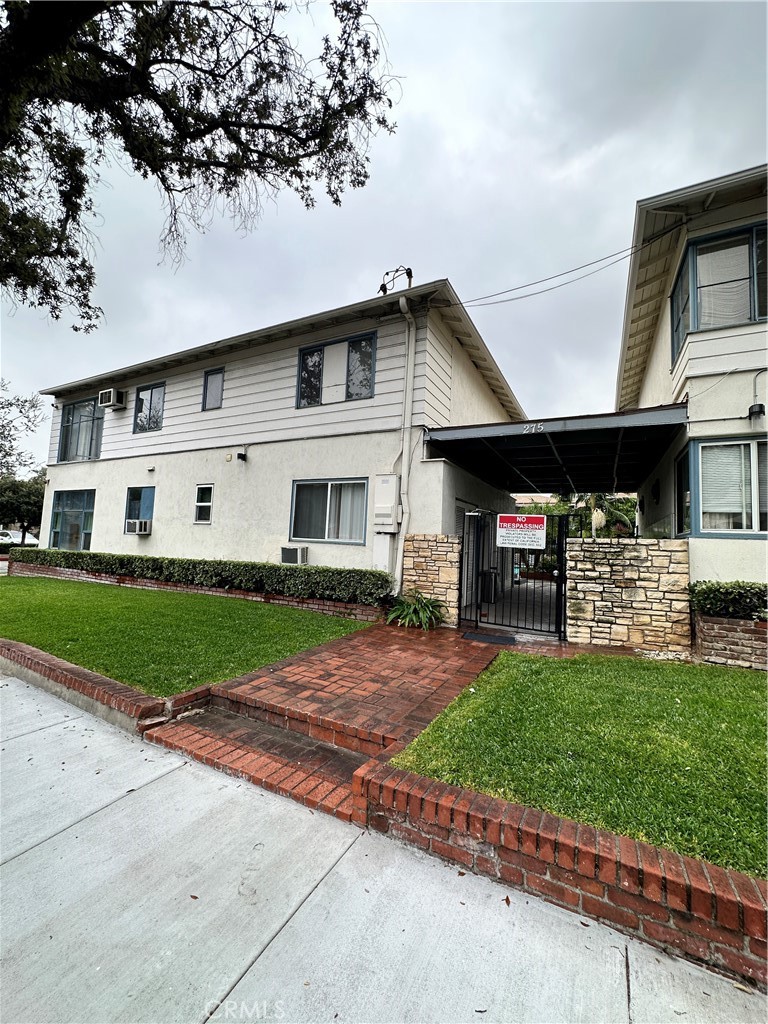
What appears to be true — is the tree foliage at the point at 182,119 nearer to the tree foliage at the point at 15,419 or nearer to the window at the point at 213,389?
the window at the point at 213,389

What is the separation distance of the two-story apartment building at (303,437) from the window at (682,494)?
11.8 ft

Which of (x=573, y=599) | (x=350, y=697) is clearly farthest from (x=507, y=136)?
(x=350, y=697)

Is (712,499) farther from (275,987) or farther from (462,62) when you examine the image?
(275,987)

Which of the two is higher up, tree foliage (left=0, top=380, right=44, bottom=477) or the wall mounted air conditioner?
tree foliage (left=0, top=380, right=44, bottom=477)

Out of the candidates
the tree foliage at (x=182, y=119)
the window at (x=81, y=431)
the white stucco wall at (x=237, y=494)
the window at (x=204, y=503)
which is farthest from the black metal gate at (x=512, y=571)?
the window at (x=81, y=431)

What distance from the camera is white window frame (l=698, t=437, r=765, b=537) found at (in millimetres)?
5551

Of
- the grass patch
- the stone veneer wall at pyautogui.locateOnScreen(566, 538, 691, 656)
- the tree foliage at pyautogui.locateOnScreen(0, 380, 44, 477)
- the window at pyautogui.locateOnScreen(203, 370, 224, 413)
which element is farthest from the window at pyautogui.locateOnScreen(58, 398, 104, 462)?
the grass patch

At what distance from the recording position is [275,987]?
5.43ft

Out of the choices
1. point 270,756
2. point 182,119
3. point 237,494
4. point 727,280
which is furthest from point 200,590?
point 727,280

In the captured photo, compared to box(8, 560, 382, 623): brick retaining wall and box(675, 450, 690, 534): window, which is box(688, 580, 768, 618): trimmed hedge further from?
box(8, 560, 382, 623): brick retaining wall

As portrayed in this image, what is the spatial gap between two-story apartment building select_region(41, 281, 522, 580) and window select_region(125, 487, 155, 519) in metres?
0.04

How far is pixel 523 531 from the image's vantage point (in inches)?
275

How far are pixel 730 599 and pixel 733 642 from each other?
0.52 meters

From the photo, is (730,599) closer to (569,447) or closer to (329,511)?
(569,447)
